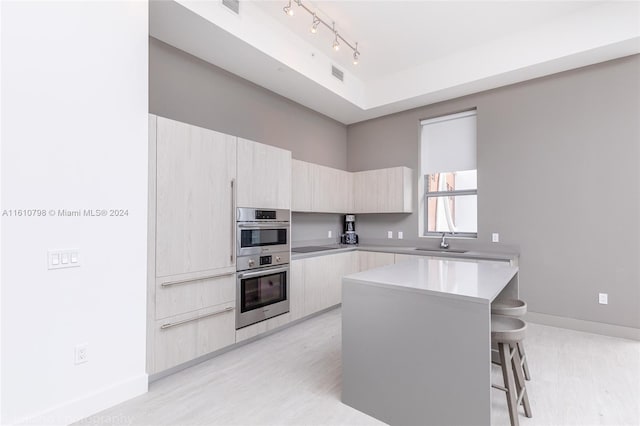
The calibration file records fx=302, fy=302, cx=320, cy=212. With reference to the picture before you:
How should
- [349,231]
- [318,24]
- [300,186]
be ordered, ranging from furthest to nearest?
[349,231]
[300,186]
[318,24]

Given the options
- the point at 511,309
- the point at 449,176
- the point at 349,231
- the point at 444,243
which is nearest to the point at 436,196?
the point at 449,176

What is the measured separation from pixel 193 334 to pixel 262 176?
1.62 metres

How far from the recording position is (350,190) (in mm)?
5062

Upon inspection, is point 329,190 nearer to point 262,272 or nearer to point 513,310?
point 262,272

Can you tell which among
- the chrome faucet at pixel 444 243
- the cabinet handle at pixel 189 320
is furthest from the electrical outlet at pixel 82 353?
the chrome faucet at pixel 444 243

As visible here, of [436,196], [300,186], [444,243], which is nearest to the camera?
[300,186]

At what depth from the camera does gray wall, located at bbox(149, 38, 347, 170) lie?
303 cm

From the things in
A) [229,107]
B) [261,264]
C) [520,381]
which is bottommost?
[520,381]

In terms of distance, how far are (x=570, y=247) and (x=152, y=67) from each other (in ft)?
16.2

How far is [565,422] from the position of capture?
1880 mm

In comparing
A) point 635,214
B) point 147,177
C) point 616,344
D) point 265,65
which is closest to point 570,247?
point 635,214

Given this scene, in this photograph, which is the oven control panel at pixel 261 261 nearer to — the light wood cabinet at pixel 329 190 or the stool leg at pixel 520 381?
the light wood cabinet at pixel 329 190

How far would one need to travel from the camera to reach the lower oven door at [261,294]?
2949 mm

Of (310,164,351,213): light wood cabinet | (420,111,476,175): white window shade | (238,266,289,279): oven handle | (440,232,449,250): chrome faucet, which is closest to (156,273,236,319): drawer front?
(238,266,289,279): oven handle
